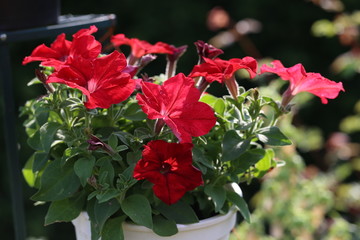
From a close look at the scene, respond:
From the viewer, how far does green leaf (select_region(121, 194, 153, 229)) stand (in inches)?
35.7

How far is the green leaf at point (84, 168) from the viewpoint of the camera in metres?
0.91

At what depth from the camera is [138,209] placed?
3.02ft

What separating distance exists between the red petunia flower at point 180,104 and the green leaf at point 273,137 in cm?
15

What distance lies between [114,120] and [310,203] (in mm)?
916

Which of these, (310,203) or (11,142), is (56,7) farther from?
(310,203)

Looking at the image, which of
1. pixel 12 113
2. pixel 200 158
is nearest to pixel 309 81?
pixel 200 158

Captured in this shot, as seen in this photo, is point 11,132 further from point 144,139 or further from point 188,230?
point 188,230

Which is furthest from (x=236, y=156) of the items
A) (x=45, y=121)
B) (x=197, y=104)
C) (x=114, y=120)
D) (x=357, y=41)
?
(x=357, y=41)

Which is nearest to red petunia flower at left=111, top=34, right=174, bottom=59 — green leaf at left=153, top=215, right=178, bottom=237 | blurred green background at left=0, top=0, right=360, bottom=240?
green leaf at left=153, top=215, right=178, bottom=237

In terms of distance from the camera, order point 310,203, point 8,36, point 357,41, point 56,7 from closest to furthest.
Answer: point 8,36 → point 56,7 → point 310,203 → point 357,41

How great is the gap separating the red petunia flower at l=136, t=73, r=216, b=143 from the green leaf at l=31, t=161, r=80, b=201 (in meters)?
0.21

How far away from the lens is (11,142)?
3.89 ft

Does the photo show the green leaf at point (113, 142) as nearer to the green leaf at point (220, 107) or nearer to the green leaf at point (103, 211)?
the green leaf at point (103, 211)

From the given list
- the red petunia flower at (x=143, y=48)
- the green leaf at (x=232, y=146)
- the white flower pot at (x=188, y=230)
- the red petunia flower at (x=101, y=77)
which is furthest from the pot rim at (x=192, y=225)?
the red petunia flower at (x=143, y=48)
